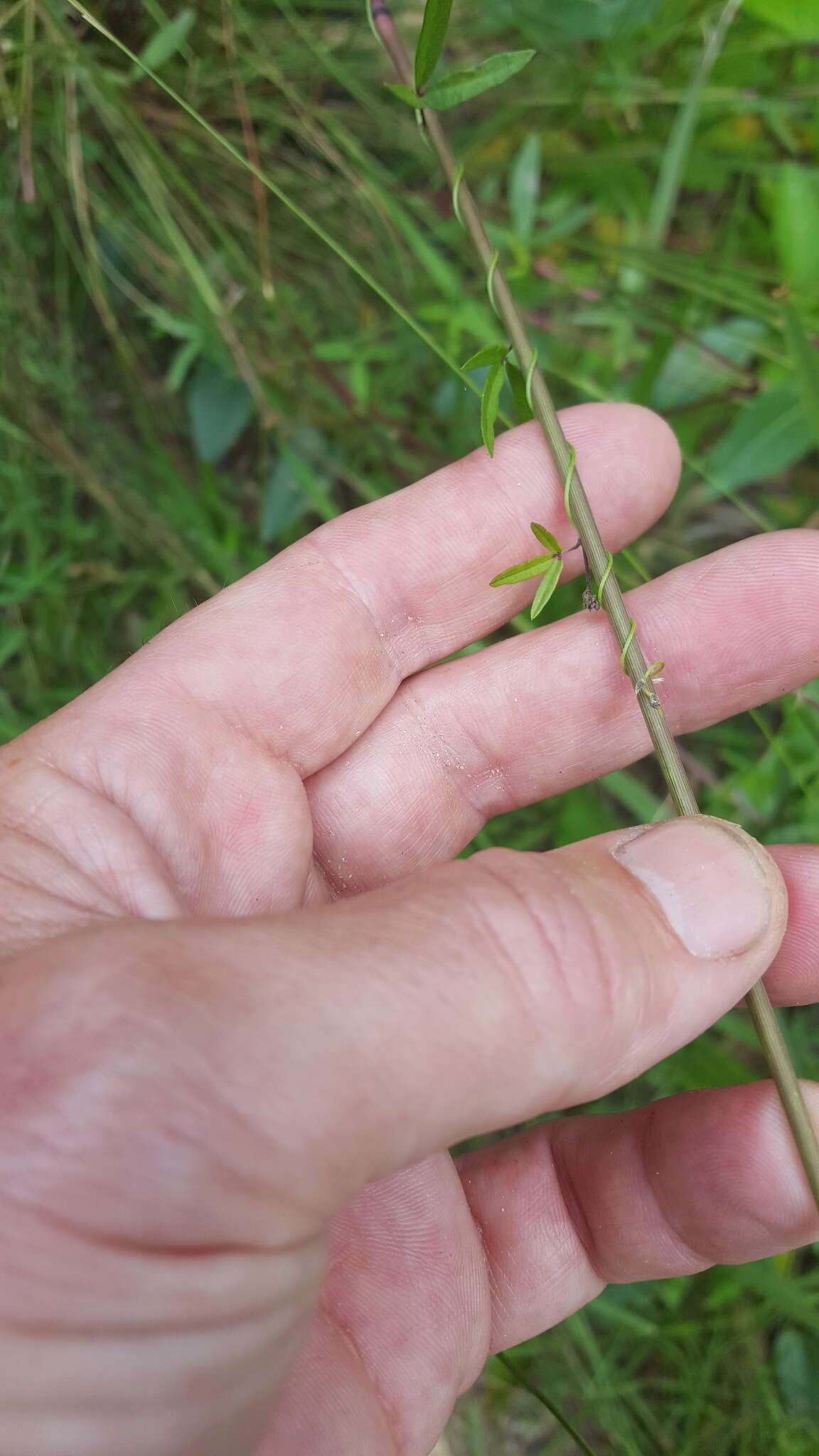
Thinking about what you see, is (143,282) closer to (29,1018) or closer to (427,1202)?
(29,1018)

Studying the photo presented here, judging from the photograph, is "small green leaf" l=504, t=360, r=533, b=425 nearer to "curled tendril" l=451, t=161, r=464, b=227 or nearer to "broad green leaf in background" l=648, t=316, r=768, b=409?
"curled tendril" l=451, t=161, r=464, b=227

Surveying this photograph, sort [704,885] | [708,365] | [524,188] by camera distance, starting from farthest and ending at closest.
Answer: [708,365], [524,188], [704,885]

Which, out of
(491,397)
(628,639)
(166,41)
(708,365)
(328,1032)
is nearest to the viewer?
(328,1032)

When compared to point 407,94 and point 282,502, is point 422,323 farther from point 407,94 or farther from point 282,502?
point 407,94

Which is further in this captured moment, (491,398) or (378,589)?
(378,589)

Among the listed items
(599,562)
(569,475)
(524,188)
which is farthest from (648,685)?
(524,188)

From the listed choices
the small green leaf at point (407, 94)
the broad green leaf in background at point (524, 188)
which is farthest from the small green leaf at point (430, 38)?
the broad green leaf in background at point (524, 188)

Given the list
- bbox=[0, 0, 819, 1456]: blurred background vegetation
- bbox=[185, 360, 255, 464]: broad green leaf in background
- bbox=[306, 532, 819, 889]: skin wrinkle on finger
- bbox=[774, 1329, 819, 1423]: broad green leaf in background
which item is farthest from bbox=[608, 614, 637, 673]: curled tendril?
bbox=[774, 1329, 819, 1423]: broad green leaf in background
